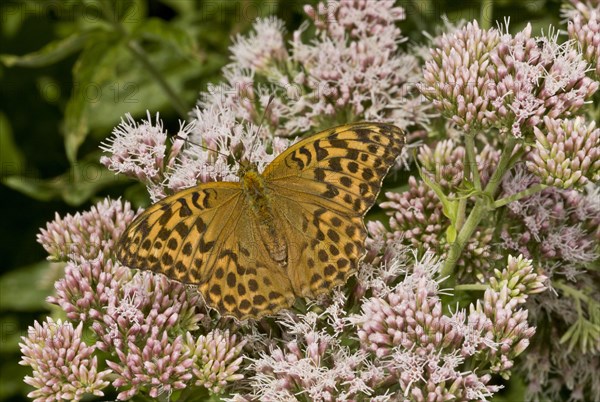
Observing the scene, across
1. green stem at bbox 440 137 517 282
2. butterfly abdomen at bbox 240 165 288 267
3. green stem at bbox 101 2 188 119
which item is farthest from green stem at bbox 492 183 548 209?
green stem at bbox 101 2 188 119

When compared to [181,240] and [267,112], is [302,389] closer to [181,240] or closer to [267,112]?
[181,240]

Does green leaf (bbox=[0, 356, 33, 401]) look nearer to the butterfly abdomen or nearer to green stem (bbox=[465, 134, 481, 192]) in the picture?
the butterfly abdomen

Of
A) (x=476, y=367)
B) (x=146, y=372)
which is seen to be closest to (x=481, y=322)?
(x=476, y=367)

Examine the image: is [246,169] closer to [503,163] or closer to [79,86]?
[503,163]

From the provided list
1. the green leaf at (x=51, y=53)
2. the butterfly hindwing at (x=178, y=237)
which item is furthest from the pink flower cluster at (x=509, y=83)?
the green leaf at (x=51, y=53)

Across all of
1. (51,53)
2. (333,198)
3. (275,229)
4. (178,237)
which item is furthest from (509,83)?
(51,53)

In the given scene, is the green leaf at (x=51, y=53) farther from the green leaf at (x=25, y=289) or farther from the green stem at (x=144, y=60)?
the green leaf at (x=25, y=289)
